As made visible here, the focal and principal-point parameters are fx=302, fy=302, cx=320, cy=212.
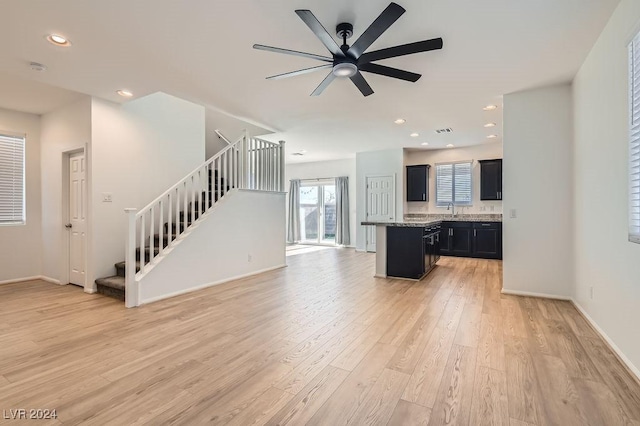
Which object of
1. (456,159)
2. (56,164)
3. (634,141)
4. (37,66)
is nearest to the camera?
(634,141)

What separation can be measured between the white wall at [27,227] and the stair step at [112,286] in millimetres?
2008

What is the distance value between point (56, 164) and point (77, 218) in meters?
1.08

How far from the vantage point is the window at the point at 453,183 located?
7812 millimetres

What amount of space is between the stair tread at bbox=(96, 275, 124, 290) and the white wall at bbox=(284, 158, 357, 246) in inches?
246

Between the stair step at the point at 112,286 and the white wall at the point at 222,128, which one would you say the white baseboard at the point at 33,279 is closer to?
the stair step at the point at 112,286

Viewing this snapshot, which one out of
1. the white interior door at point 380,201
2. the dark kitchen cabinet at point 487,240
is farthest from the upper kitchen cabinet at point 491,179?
the white interior door at point 380,201

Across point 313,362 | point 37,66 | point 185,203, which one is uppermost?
point 37,66

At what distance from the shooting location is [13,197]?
498 cm

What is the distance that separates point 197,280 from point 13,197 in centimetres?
353

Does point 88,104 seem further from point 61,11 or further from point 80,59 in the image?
point 61,11

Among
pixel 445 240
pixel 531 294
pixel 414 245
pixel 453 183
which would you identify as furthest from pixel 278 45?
pixel 453 183

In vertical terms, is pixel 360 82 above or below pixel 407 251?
above

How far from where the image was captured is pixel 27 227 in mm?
5105

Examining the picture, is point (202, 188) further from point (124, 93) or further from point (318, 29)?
point (318, 29)
